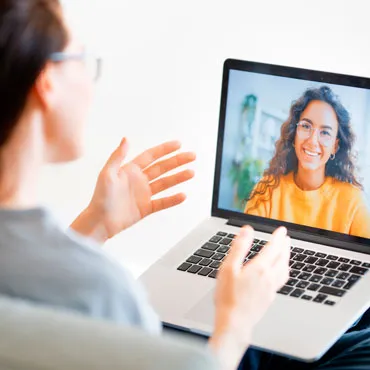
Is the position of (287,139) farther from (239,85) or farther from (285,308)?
A: (285,308)

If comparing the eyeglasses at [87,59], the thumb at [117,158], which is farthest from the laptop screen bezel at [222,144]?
the eyeglasses at [87,59]

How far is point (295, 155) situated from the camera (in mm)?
1692

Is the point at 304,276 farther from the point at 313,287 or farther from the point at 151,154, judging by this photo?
the point at 151,154

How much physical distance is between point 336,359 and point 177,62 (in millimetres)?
961

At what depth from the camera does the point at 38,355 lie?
2.81ft

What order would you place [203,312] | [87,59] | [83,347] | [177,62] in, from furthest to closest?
1. [177,62]
2. [203,312]
3. [87,59]
4. [83,347]

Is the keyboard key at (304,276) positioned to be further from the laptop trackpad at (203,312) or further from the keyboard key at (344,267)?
the laptop trackpad at (203,312)

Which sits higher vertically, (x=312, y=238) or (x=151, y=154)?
(x=151, y=154)

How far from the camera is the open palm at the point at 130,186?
1.53 meters

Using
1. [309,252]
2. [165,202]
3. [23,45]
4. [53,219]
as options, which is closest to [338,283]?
[309,252]

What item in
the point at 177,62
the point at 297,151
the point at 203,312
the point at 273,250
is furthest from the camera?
the point at 177,62

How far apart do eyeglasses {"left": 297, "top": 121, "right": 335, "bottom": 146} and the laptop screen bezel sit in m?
0.09

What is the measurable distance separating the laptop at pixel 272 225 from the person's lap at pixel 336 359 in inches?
3.2

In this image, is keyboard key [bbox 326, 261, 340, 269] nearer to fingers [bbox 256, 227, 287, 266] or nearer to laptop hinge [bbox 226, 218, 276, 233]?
laptop hinge [bbox 226, 218, 276, 233]
